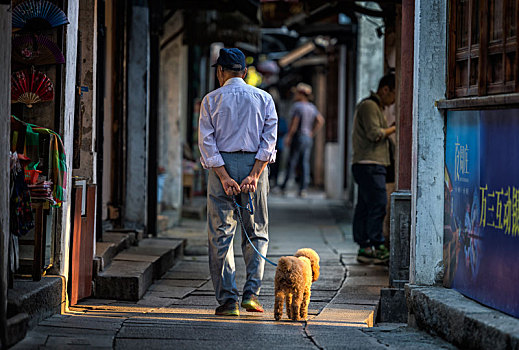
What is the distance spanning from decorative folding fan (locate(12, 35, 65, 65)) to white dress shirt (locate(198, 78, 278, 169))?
120 centimetres

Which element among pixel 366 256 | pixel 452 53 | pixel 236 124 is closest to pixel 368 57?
pixel 366 256

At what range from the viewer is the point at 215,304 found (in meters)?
7.38

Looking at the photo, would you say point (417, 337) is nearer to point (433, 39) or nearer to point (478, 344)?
point (478, 344)

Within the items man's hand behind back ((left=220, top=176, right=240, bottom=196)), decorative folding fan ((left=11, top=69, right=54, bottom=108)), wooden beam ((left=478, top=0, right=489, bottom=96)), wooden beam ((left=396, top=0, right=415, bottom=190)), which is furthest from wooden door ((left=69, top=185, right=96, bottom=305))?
wooden beam ((left=478, top=0, right=489, bottom=96))

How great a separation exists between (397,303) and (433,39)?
234 centimetres

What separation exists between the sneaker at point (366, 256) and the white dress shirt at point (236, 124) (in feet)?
10.9

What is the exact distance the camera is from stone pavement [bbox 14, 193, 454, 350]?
5.28 meters

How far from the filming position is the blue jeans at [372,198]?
9562mm

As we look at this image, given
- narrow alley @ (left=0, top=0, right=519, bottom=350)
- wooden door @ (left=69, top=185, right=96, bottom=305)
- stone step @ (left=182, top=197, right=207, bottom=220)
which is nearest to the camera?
narrow alley @ (left=0, top=0, right=519, bottom=350)

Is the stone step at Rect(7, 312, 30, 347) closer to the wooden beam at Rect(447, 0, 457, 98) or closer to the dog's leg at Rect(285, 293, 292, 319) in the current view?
the dog's leg at Rect(285, 293, 292, 319)

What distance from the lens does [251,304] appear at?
6.52 meters

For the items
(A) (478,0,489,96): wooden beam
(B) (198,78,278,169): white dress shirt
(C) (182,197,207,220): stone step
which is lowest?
(C) (182,197,207,220): stone step

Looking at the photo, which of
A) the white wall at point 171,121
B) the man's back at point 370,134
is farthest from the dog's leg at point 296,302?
the white wall at point 171,121

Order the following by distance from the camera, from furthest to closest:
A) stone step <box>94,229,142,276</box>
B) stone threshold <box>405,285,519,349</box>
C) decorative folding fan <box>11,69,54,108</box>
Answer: stone step <box>94,229,142,276</box> → decorative folding fan <box>11,69,54,108</box> → stone threshold <box>405,285,519,349</box>
